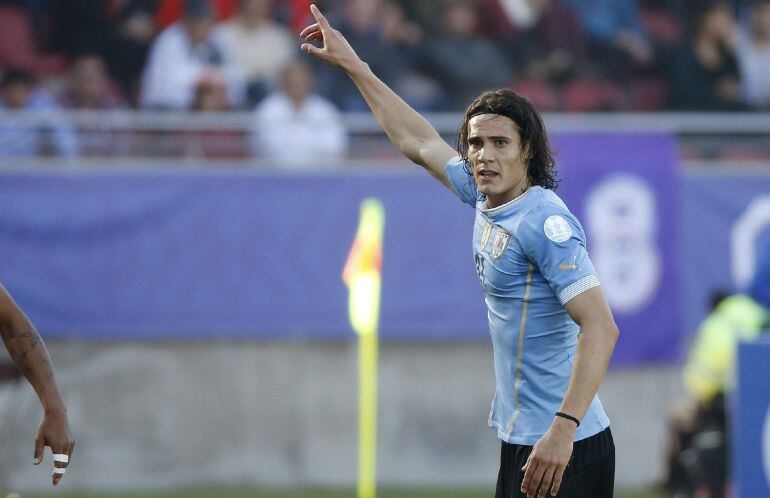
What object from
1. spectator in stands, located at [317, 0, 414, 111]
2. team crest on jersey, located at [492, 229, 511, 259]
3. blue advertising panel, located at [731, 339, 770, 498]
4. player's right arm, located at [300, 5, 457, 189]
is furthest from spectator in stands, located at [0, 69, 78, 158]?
team crest on jersey, located at [492, 229, 511, 259]

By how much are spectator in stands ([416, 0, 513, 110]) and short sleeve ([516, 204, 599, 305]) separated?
9.15 m

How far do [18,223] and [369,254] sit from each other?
125 inches

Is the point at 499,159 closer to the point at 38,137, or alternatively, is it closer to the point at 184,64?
the point at 38,137

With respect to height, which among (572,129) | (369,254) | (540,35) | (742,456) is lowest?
(742,456)

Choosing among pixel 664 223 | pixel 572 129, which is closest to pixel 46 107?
pixel 572 129

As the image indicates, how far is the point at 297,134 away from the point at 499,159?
7710mm

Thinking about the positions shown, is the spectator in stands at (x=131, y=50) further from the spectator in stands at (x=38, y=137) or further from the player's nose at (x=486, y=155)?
the player's nose at (x=486, y=155)

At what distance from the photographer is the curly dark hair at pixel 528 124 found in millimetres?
5656

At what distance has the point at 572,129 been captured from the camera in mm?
12930

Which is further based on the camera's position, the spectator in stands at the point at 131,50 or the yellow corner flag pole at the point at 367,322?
the spectator in stands at the point at 131,50

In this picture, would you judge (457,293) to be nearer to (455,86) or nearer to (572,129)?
(572,129)

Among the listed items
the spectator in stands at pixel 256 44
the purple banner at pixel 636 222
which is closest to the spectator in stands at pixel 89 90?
the spectator in stands at pixel 256 44

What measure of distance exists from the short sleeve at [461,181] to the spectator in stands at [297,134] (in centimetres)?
684

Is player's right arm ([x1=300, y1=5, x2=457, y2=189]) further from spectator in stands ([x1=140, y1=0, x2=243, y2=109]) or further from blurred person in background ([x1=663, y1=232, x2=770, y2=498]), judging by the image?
spectator in stands ([x1=140, y1=0, x2=243, y2=109])
